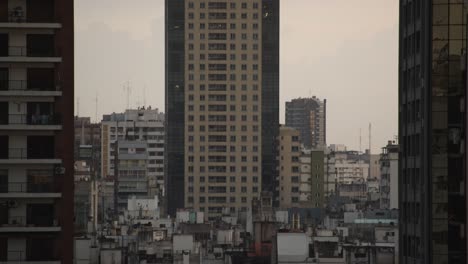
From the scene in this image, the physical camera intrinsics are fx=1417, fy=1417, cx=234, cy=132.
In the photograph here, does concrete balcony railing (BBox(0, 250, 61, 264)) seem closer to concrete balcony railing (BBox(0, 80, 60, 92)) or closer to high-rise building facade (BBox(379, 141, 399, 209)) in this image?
concrete balcony railing (BBox(0, 80, 60, 92))

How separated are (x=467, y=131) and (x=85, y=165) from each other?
50087 millimetres

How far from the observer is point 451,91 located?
2992 centimetres

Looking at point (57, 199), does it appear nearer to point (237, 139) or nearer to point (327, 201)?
point (237, 139)

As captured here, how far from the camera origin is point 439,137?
2967 cm

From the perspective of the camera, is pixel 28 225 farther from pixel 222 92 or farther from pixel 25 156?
pixel 222 92

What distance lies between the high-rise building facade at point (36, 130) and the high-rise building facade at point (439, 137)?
755 centimetres

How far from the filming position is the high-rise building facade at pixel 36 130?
27.3 metres

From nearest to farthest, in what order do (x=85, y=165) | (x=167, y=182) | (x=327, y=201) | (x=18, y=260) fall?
(x=18, y=260), (x=85, y=165), (x=167, y=182), (x=327, y=201)

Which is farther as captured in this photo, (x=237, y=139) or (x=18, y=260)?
(x=237, y=139)

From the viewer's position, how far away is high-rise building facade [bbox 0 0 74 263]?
2731 centimetres

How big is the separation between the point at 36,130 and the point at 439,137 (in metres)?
8.40

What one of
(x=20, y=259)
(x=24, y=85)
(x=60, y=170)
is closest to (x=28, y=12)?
(x=24, y=85)

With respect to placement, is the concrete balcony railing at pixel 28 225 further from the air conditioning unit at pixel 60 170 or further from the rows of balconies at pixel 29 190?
the air conditioning unit at pixel 60 170

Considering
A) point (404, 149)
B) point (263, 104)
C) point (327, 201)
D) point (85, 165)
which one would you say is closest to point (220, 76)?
point (263, 104)
